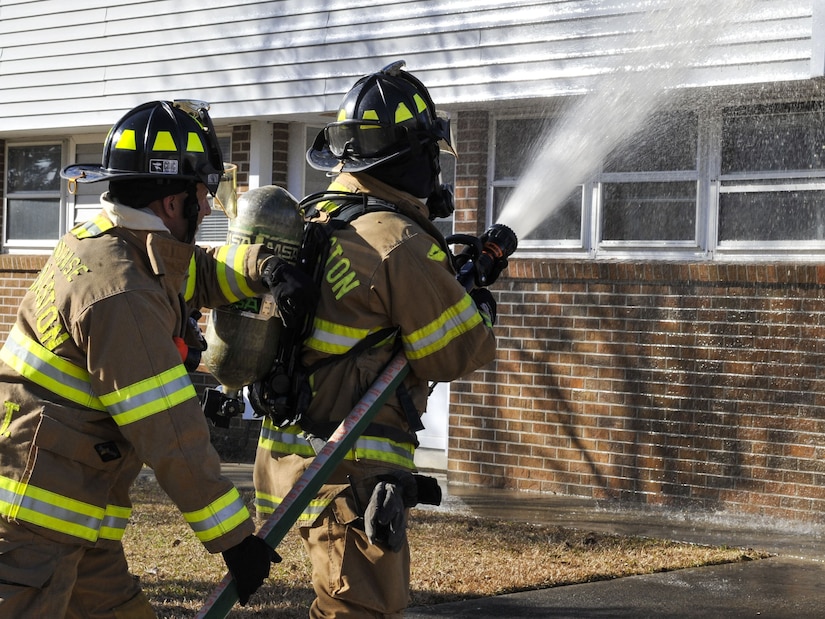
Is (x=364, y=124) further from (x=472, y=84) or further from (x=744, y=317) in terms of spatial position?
(x=472, y=84)

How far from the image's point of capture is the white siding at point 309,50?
289 inches

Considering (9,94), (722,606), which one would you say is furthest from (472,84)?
(9,94)

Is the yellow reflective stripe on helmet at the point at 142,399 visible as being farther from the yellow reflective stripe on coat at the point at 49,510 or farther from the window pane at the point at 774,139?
the window pane at the point at 774,139

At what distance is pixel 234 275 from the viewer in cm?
376

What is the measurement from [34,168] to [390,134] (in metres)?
9.24

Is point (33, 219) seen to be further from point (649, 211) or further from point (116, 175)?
point (116, 175)

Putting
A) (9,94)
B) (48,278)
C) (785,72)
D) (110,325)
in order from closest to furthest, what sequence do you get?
(110,325), (48,278), (785,72), (9,94)

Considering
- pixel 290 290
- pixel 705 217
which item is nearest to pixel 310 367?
pixel 290 290

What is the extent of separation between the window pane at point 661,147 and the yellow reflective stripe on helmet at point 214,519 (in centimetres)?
550

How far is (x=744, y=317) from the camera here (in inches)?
292

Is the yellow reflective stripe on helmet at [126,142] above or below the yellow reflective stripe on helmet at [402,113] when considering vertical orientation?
below

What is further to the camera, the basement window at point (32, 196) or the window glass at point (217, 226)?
the basement window at point (32, 196)

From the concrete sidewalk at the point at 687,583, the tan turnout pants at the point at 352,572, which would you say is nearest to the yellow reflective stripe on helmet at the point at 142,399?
the tan turnout pants at the point at 352,572

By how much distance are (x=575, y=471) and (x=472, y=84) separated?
9.58 feet
